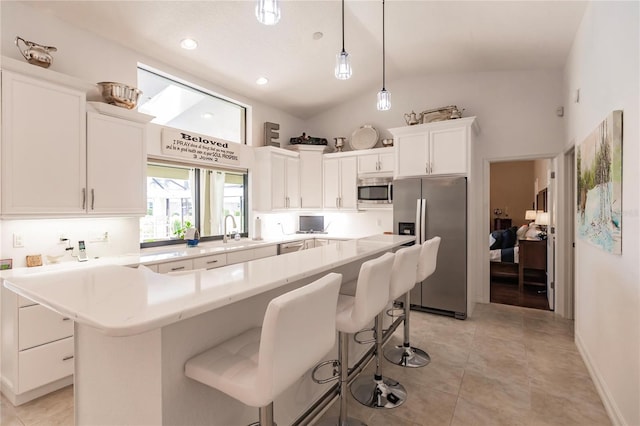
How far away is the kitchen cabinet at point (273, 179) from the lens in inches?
194

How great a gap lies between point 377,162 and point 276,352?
430 centimetres

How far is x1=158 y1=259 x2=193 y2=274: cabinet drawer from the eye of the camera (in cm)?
303

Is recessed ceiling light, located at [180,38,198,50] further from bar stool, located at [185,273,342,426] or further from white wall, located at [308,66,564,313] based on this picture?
bar stool, located at [185,273,342,426]

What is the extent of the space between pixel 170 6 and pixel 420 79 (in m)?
3.57

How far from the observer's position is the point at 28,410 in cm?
225

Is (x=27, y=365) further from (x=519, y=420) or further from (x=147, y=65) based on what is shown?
(x=519, y=420)

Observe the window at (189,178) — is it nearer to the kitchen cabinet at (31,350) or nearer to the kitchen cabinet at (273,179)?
the kitchen cabinet at (273,179)

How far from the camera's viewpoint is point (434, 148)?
4.25m

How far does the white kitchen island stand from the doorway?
4418 mm

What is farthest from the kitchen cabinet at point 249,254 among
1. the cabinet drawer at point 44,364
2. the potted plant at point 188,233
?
the cabinet drawer at point 44,364

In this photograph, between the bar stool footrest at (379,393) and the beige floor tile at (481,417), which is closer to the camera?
the beige floor tile at (481,417)

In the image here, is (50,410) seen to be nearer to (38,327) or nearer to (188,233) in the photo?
(38,327)

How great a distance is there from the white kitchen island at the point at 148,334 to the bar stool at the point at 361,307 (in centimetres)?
40

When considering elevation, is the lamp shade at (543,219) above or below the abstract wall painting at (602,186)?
below
